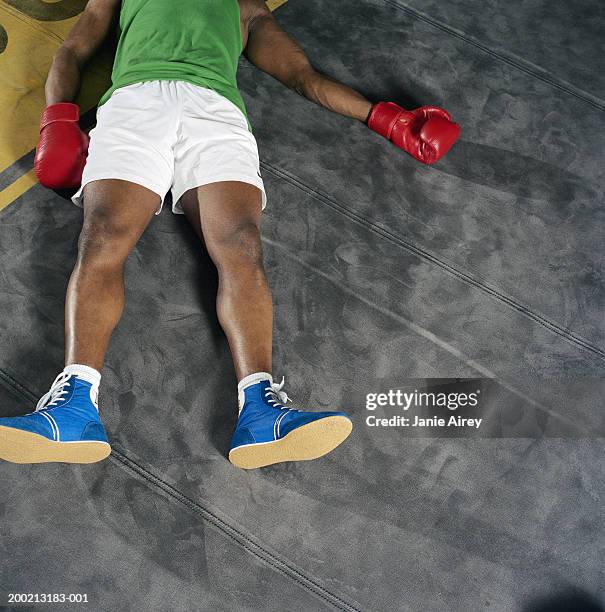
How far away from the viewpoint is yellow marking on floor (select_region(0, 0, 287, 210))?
282 centimetres

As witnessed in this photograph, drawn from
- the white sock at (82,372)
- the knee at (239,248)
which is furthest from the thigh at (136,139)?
the white sock at (82,372)

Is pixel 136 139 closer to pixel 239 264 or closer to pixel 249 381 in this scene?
pixel 239 264

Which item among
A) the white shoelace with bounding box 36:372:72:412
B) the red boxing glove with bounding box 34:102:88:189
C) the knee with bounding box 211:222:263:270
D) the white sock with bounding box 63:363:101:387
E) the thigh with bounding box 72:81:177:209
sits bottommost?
the white shoelace with bounding box 36:372:72:412

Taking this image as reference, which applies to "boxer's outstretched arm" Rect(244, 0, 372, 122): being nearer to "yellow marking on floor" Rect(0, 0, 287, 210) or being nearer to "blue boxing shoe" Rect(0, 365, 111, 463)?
"yellow marking on floor" Rect(0, 0, 287, 210)

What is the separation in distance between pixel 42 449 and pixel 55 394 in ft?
0.59

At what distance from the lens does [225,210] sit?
2.39 m

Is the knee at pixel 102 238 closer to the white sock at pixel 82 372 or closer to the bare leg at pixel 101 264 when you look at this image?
the bare leg at pixel 101 264

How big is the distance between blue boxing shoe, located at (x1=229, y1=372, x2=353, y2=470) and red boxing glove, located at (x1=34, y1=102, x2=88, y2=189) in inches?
38.8

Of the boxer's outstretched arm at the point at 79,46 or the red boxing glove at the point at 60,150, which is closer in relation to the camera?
the red boxing glove at the point at 60,150

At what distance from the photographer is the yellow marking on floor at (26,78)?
2.82 meters

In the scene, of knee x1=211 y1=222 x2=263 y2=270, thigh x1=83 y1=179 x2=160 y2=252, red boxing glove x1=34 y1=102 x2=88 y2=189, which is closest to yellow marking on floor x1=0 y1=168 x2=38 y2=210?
red boxing glove x1=34 y1=102 x2=88 y2=189

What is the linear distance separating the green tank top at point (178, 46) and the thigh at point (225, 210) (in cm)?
36

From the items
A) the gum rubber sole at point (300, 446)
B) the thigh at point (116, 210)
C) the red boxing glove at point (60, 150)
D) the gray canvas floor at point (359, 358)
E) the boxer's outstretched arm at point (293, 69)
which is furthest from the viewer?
the boxer's outstretched arm at point (293, 69)

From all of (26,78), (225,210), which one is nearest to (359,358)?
(225,210)
